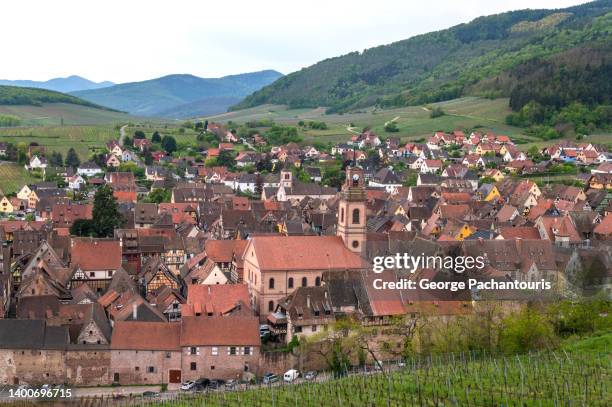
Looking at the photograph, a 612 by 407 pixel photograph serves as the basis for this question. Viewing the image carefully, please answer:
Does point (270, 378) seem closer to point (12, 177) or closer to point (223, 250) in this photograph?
point (223, 250)

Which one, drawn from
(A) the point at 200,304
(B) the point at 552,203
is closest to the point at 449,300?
(A) the point at 200,304

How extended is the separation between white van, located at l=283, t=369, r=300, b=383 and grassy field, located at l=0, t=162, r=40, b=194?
8476 cm

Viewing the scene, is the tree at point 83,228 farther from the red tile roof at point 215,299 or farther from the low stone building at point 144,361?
the low stone building at point 144,361

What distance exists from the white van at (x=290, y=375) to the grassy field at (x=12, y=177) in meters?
84.8

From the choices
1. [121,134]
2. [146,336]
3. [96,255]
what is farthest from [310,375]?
[121,134]

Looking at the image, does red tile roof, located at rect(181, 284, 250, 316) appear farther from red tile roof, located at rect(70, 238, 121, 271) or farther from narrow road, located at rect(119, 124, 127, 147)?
narrow road, located at rect(119, 124, 127, 147)

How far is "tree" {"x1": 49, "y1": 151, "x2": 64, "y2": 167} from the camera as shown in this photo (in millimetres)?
141625

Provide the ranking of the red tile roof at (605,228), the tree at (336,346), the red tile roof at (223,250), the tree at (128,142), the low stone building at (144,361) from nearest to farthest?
the low stone building at (144,361)
the tree at (336,346)
the red tile roof at (223,250)
the red tile roof at (605,228)
the tree at (128,142)

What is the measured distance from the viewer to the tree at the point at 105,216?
8344cm

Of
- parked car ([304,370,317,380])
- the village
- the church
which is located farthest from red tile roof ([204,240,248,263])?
parked car ([304,370,317,380])

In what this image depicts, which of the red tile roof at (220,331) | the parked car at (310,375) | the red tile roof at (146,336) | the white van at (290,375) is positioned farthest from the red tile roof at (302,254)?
the white van at (290,375)

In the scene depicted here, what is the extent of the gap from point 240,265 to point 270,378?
17.8 metres

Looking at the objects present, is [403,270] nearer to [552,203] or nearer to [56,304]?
[56,304]

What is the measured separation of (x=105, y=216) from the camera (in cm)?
8406
